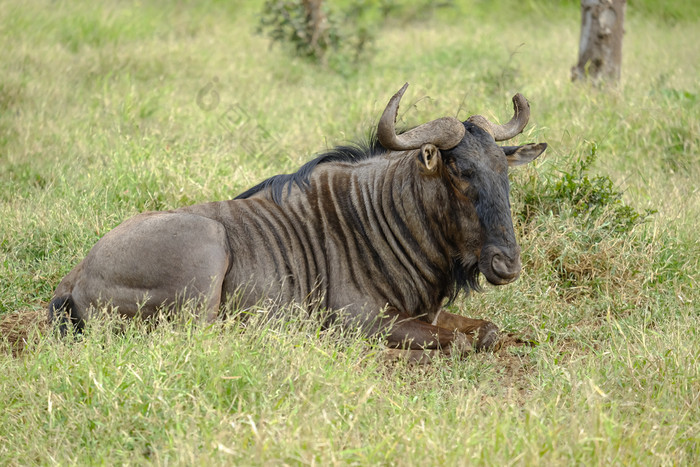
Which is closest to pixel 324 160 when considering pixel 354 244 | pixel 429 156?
pixel 354 244

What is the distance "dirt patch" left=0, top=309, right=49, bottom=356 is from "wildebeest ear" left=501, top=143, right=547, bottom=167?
2749mm

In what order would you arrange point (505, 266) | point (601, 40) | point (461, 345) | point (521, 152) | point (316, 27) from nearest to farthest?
1. point (505, 266)
2. point (461, 345)
3. point (521, 152)
4. point (601, 40)
5. point (316, 27)

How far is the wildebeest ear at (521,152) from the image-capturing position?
14.4ft

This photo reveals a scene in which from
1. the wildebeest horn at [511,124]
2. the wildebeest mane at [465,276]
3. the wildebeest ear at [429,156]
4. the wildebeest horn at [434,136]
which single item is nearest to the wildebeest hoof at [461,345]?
the wildebeest mane at [465,276]

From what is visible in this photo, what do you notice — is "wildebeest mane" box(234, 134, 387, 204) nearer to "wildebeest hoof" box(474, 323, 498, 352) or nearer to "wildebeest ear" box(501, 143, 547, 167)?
"wildebeest ear" box(501, 143, 547, 167)

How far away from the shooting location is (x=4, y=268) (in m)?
4.95

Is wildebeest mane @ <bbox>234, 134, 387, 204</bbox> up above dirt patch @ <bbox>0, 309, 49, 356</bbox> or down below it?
above

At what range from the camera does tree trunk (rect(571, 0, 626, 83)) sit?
816cm

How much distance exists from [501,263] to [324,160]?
1281mm

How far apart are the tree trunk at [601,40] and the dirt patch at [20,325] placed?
19.7 ft

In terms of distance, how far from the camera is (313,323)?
4.14 m

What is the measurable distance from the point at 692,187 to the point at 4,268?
5141 mm

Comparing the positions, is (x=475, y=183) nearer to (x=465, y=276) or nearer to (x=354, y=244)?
(x=465, y=276)

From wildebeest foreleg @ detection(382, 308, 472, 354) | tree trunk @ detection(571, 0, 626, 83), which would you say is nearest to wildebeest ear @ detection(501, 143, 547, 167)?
wildebeest foreleg @ detection(382, 308, 472, 354)
